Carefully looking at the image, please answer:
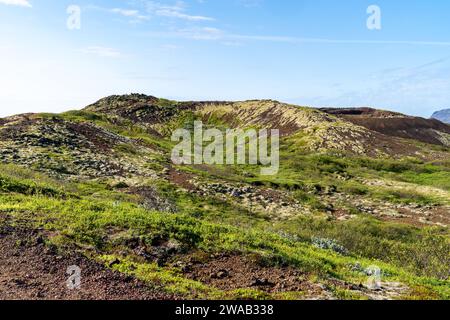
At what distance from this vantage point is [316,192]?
48.7 meters

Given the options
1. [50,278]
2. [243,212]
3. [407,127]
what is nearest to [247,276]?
[50,278]

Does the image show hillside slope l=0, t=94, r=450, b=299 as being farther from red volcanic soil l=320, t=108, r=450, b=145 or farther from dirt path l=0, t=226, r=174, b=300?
red volcanic soil l=320, t=108, r=450, b=145

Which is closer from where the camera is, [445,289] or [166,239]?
[445,289]

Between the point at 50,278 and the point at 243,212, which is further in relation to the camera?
the point at 243,212

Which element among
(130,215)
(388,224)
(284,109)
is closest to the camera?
(130,215)

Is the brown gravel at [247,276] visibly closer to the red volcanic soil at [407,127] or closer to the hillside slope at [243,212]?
the hillside slope at [243,212]

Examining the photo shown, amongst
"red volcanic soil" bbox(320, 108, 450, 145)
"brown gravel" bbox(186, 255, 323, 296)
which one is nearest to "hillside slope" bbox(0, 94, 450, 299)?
"brown gravel" bbox(186, 255, 323, 296)

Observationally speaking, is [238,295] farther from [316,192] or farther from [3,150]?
[3,150]

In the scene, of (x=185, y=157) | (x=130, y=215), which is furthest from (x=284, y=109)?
(x=130, y=215)

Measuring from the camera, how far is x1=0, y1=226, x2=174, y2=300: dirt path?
12.5 m

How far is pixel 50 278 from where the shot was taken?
13586mm

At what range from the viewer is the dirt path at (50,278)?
41.1ft

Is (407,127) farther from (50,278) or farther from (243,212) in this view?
(50,278)
